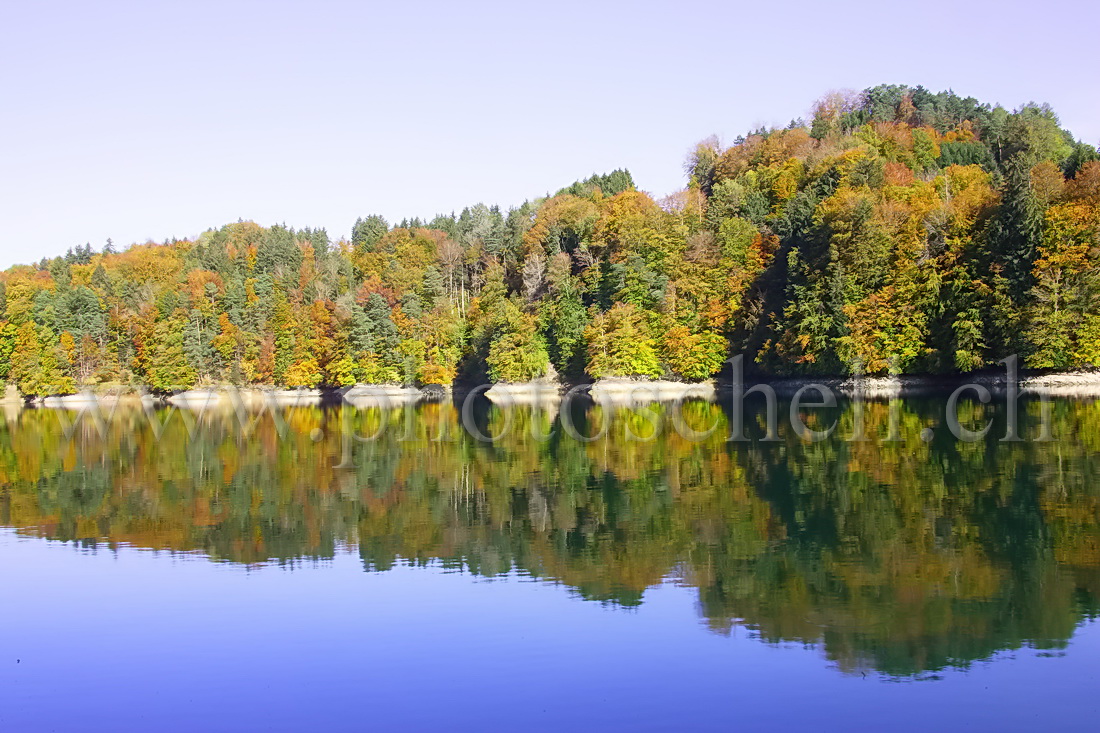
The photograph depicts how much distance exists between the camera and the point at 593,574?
51.6 ft

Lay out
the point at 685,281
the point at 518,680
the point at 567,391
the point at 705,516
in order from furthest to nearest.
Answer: the point at 567,391 < the point at 685,281 < the point at 705,516 < the point at 518,680

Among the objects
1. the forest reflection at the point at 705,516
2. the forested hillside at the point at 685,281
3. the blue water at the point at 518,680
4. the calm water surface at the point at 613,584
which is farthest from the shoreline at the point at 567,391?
the blue water at the point at 518,680

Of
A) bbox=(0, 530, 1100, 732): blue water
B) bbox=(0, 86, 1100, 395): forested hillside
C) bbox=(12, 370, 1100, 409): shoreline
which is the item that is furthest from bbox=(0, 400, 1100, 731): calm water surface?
bbox=(0, 86, 1100, 395): forested hillside

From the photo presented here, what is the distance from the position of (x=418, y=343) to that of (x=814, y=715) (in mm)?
78750

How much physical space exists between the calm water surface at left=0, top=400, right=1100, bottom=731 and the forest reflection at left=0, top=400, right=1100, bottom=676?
92 mm

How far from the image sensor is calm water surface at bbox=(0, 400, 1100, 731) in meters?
10.3

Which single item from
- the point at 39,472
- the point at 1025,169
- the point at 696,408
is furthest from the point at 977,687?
the point at 1025,169

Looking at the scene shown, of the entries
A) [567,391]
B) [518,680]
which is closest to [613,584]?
[518,680]

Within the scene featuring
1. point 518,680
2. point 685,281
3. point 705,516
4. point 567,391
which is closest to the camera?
point 518,680

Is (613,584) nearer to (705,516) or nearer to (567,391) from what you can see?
(705,516)

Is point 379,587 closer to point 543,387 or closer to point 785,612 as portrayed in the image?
point 785,612

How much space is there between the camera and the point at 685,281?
78.0m

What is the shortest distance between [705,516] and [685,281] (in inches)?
2343

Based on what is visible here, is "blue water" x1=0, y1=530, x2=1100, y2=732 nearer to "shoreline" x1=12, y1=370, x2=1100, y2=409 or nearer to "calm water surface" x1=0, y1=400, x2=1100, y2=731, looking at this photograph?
"calm water surface" x1=0, y1=400, x2=1100, y2=731
